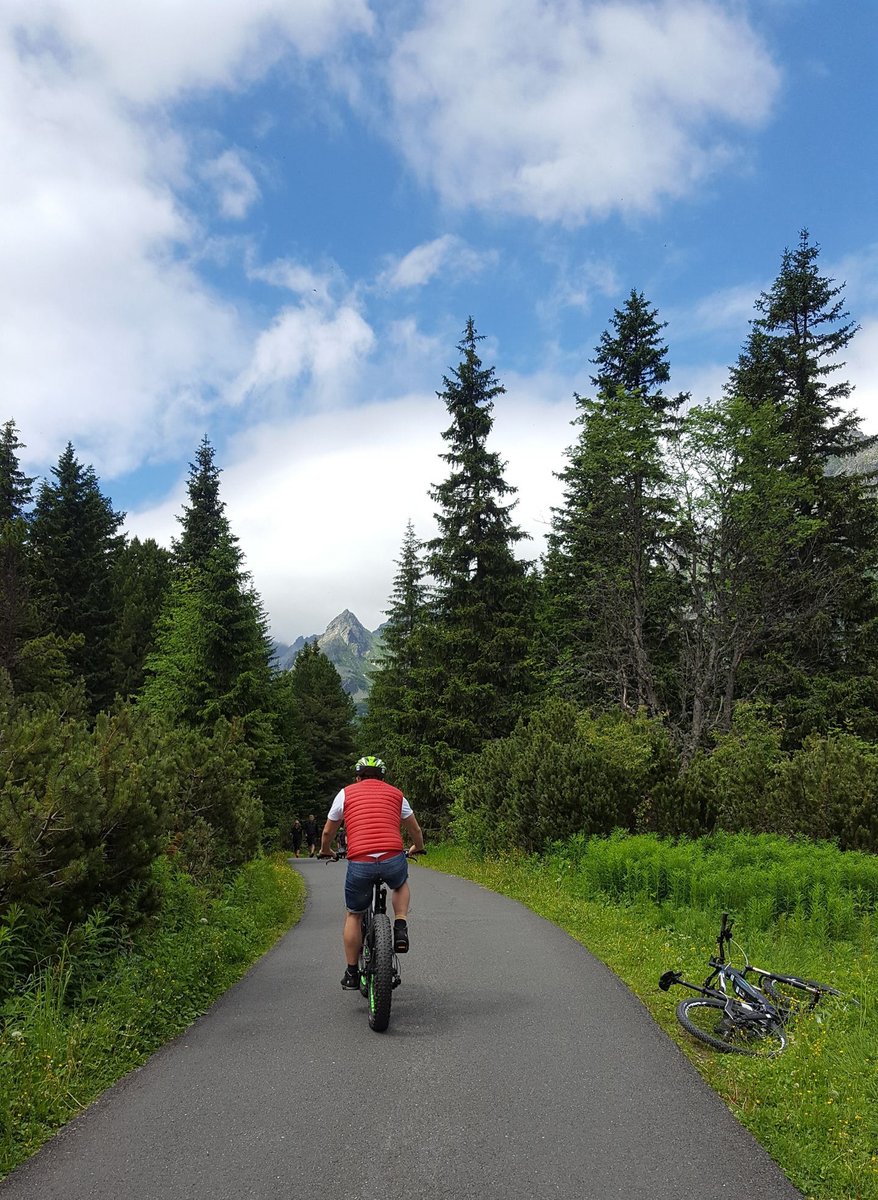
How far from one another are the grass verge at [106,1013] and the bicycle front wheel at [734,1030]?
13.1 feet

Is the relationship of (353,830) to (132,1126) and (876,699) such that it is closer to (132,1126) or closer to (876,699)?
(132,1126)

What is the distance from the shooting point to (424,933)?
1010 centimetres

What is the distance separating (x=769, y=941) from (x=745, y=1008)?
3342 millimetres

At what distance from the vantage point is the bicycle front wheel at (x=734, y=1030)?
5418 mm

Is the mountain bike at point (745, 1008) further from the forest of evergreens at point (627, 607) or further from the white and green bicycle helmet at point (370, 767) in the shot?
the forest of evergreens at point (627, 607)

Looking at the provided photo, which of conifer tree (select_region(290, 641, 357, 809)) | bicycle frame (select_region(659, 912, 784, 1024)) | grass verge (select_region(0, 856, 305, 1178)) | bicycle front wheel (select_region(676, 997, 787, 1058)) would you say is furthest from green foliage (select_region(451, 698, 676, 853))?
conifer tree (select_region(290, 641, 357, 809))

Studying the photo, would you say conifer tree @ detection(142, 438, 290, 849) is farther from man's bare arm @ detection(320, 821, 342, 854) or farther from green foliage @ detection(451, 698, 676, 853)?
man's bare arm @ detection(320, 821, 342, 854)

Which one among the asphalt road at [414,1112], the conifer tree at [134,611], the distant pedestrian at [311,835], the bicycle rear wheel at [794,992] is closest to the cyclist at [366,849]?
the asphalt road at [414,1112]

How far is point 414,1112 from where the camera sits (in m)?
4.31

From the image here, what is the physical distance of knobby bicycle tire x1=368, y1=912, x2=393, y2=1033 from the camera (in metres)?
5.81

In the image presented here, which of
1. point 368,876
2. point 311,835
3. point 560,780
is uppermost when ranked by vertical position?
point 560,780

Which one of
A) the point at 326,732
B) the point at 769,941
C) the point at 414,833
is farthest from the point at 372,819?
the point at 326,732

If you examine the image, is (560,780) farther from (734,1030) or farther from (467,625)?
(467,625)

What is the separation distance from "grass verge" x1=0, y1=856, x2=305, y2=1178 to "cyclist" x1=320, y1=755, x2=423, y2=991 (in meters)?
1.47
